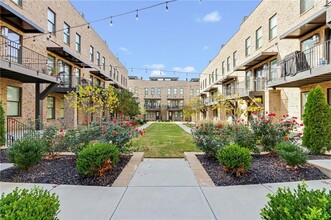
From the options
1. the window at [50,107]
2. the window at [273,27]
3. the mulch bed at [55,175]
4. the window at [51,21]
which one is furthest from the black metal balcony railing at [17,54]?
the window at [273,27]

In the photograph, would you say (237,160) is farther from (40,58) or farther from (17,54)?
(40,58)

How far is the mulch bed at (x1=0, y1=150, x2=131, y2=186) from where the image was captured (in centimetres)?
504

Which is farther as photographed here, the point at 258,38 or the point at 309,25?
the point at 258,38

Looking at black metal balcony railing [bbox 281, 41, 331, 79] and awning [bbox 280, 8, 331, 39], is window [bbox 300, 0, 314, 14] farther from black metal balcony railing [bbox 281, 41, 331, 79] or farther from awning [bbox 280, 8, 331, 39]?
black metal balcony railing [bbox 281, 41, 331, 79]

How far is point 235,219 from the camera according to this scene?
3299 millimetres

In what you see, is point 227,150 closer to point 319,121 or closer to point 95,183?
point 95,183

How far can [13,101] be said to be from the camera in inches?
502

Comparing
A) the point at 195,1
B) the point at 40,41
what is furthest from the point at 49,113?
the point at 195,1

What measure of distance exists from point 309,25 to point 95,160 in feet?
42.4

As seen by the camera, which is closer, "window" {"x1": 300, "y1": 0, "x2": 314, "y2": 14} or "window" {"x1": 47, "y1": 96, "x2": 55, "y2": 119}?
"window" {"x1": 300, "y1": 0, "x2": 314, "y2": 14}

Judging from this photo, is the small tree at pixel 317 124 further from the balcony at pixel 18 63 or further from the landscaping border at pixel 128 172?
the balcony at pixel 18 63

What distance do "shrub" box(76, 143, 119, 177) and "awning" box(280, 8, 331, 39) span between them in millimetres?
11176

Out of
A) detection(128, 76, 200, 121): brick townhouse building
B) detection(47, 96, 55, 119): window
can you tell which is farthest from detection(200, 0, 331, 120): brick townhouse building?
detection(128, 76, 200, 121): brick townhouse building

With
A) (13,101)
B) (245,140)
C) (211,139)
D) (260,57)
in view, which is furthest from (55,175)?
(260,57)
